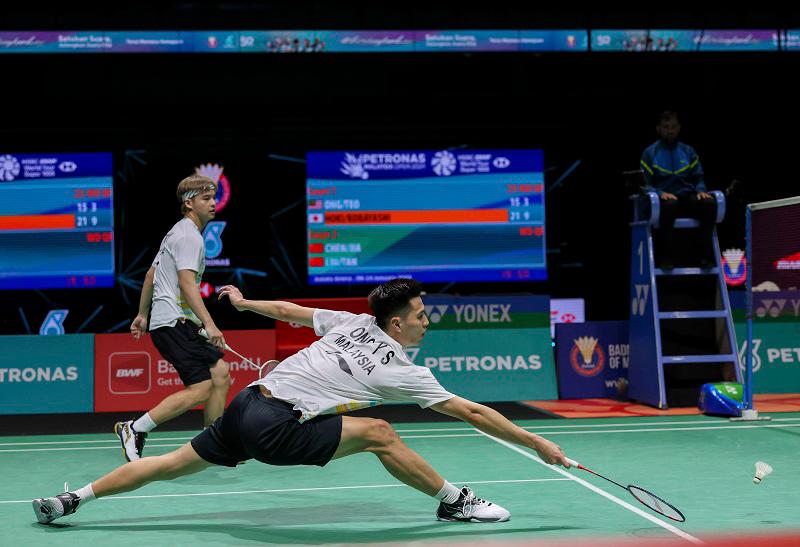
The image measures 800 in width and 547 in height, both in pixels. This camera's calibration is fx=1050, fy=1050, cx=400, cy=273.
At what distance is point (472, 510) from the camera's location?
4.93 meters

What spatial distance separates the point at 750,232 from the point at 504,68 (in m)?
6.18

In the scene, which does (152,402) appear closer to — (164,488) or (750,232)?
(164,488)

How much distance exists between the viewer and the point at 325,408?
4.69 meters

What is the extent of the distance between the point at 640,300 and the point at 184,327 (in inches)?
204

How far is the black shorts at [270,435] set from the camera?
461cm

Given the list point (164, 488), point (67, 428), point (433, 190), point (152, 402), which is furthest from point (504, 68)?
point (164, 488)

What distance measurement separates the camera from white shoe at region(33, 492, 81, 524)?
16.1ft

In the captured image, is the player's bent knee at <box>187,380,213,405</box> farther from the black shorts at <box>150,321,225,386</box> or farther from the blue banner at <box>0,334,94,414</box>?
the blue banner at <box>0,334,94,414</box>

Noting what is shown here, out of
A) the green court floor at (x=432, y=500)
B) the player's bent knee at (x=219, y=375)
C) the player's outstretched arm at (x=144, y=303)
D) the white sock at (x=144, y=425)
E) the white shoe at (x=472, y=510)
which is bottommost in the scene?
the green court floor at (x=432, y=500)

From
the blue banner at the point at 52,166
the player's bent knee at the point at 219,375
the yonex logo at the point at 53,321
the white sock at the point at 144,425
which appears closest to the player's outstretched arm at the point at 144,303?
the player's bent knee at the point at 219,375

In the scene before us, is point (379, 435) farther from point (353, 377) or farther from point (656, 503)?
point (656, 503)

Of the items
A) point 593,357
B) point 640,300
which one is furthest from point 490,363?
point 640,300

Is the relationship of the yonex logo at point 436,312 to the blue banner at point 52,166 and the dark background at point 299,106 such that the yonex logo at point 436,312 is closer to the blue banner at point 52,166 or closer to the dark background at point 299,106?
the dark background at point 299,106

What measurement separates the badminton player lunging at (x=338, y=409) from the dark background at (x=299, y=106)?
9.22 m
